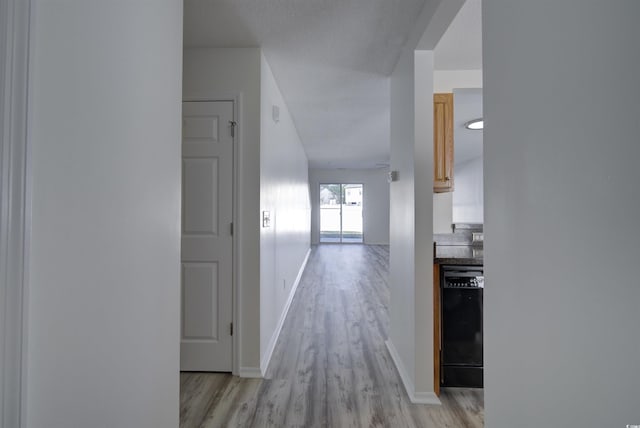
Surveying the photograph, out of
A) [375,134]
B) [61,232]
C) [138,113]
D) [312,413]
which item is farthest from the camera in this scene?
[375,134]

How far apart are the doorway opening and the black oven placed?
8796 mm

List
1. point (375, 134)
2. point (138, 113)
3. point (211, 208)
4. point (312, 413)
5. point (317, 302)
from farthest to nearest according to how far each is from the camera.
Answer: point (375, 134) < point (317, 302) < point (211, 208) < point (312, 413) < point (138, 113)

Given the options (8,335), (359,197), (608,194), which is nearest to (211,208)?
(8,335)

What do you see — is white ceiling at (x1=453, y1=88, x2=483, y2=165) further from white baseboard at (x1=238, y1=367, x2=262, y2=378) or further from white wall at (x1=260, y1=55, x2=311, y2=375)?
white baseboard at (x1=238, y1=367, x2=262, y2=378)

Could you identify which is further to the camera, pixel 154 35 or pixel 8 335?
pixel 154 35

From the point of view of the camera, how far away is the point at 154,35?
1.16m

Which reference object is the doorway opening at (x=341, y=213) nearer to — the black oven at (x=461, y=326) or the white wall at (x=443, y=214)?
the white wall at (x=443, y=214)

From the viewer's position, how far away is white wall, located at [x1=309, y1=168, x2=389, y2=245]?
35.5 ft

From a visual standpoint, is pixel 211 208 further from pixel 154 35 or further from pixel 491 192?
pixel 491 192

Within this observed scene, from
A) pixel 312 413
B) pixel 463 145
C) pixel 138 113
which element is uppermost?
pixel 463 145

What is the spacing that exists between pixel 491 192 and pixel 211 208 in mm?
2002

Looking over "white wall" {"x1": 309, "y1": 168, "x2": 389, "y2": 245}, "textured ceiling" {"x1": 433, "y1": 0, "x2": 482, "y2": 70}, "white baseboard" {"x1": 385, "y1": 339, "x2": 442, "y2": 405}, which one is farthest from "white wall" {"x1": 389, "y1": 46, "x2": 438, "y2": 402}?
"white wall" {"x1": 309, "y1": 168, "x2": 389, "y2": 245}

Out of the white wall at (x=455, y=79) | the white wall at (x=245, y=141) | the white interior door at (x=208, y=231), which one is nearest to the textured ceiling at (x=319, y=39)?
the white wall at (x=245, y=141)

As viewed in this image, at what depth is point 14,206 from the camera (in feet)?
2.08
